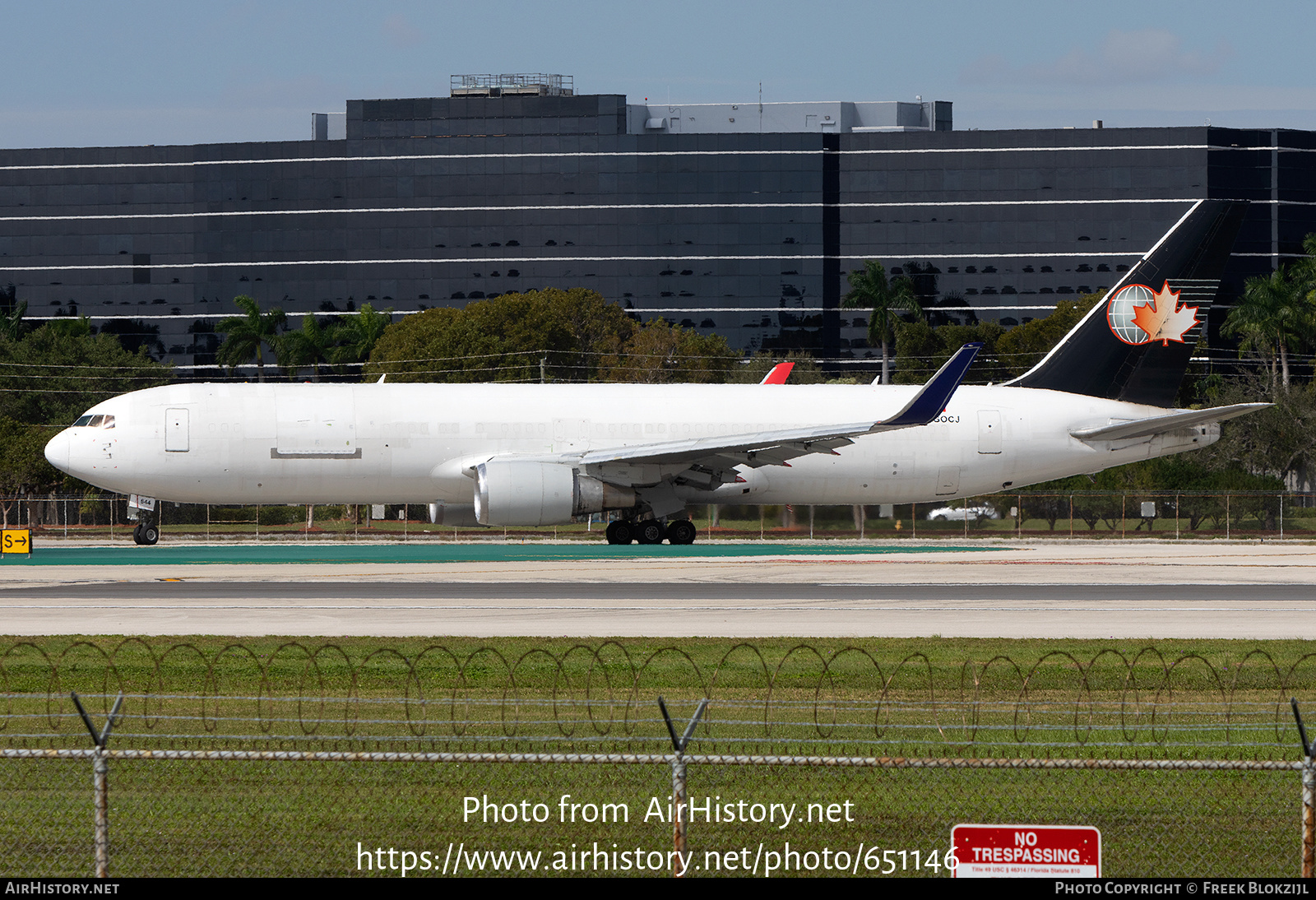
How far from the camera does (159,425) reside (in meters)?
43.2

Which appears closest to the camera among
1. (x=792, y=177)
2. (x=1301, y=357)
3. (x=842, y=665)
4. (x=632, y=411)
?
(x=842, y=665)

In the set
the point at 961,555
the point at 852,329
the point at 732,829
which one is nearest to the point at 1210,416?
the point at 961,555

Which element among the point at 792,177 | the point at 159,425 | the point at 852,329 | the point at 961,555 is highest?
the point at 792,177

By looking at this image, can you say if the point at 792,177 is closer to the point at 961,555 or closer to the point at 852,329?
the point at 852,329

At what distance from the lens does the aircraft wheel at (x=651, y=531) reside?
153ft

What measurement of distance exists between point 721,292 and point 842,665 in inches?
5831

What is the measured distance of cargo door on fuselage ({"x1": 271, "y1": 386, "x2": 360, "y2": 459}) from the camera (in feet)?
141

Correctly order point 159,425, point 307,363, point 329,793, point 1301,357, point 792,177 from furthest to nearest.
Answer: point 792,177 < point 1301,357 < point 307,363 < point 159,425 < point 329,793

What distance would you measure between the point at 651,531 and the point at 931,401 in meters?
9.81

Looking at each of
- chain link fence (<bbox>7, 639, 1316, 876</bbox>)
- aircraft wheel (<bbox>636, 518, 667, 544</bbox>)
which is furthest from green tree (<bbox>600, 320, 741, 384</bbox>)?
chain link fence (<bbox>7, 639, 1316, 876</bbox>)

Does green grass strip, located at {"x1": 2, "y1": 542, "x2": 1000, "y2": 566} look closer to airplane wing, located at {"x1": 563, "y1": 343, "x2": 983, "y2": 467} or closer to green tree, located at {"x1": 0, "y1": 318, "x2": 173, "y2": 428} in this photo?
airplane wing, located at {"x1": 563, "y1": 343, "x2": 983, "y2": 467}

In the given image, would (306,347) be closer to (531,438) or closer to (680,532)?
→ (680,532)

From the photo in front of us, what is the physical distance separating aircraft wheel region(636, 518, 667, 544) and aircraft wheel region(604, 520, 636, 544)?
307 mm

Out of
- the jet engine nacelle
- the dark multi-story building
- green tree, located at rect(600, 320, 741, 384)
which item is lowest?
the jet engine nacelle
